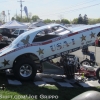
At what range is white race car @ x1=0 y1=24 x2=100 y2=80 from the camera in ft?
26.2

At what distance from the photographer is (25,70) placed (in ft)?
26.5

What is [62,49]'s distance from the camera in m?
8.52

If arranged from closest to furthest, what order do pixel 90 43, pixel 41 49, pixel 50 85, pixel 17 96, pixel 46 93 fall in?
1. pixel 17 96
2. pixel 46 93
3. pixel 50 85
4. pixel 41 49
5. pixel 90 43

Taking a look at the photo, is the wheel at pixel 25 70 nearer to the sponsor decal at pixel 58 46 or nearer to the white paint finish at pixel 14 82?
the white paint finish at pixel 14 82

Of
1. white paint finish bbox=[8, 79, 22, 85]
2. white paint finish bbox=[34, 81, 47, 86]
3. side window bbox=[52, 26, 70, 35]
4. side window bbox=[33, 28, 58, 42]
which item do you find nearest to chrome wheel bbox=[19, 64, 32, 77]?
white paint finish bbox=[8, 79, 22, 85]

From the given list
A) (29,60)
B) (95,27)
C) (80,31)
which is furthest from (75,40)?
(29,60)

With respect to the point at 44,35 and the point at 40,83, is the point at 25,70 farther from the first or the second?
the point at 44,35

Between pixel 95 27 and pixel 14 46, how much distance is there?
3.09 m

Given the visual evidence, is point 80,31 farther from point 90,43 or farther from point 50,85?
point 50,85

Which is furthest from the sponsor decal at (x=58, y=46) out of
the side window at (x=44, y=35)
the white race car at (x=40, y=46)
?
the side window at (x=44, y=35)

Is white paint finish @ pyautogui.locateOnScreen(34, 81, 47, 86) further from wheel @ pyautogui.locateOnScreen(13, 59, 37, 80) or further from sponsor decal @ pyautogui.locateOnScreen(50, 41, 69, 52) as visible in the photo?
sponsor decal @ pyautogui.locateOnScreen(50, 41, 69, 52)

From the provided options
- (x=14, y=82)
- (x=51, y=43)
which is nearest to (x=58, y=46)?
(x=51, y=43)

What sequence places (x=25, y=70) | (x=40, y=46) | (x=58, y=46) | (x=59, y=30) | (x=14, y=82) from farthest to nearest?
(x=59, y=30)
(x=58, y=46)
(x=40, y=46)
(x=25, y=70)
(x=14, y=82)

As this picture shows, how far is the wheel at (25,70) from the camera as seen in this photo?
796cm
